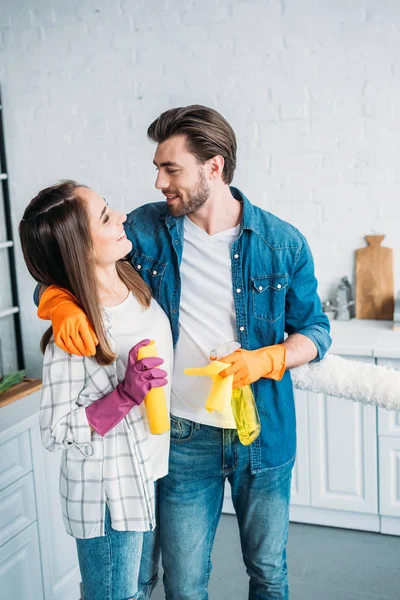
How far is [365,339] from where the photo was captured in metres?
2.94

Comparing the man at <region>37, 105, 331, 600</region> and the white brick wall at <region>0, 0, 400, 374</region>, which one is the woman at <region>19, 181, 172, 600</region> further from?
the white brick wall at <region>0, 0, 400, 374</region>

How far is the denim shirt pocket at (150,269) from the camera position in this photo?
1.79 m

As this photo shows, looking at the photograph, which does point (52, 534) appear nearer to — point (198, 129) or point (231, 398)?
point (231, 398)

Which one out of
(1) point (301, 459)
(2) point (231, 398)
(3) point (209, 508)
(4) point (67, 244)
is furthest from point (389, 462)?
(4) point (67, 244)

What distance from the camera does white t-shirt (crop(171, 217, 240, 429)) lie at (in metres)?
1.74

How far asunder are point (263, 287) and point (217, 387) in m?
0.30

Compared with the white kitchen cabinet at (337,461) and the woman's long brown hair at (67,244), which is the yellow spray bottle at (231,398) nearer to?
the woman's long brown hair at (67,244)

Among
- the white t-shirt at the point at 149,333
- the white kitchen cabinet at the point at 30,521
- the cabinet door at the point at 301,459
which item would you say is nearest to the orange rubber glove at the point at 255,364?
the white t-shirt at the point at 149,333

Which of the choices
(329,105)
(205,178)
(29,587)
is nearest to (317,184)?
(329,105)

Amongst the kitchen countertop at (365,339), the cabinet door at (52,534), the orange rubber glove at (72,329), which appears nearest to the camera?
the orange rubber glove at (72,329)

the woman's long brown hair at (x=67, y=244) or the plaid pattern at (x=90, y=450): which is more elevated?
the woman's long brown hair at (x=67, y=244)

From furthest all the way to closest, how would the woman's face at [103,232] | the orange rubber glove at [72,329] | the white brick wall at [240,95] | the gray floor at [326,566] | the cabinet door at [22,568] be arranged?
the white brick wall at [240,95] → the gray floor at [326,566] → the cabinet door at [22,568] → the woman's face at [103,232] → the orange rubber glove at [72,329]

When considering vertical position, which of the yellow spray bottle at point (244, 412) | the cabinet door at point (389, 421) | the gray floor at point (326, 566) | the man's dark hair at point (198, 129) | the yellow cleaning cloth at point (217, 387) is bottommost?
the gray floor at point (326, 566)

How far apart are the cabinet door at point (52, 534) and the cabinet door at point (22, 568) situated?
4 centimetres
